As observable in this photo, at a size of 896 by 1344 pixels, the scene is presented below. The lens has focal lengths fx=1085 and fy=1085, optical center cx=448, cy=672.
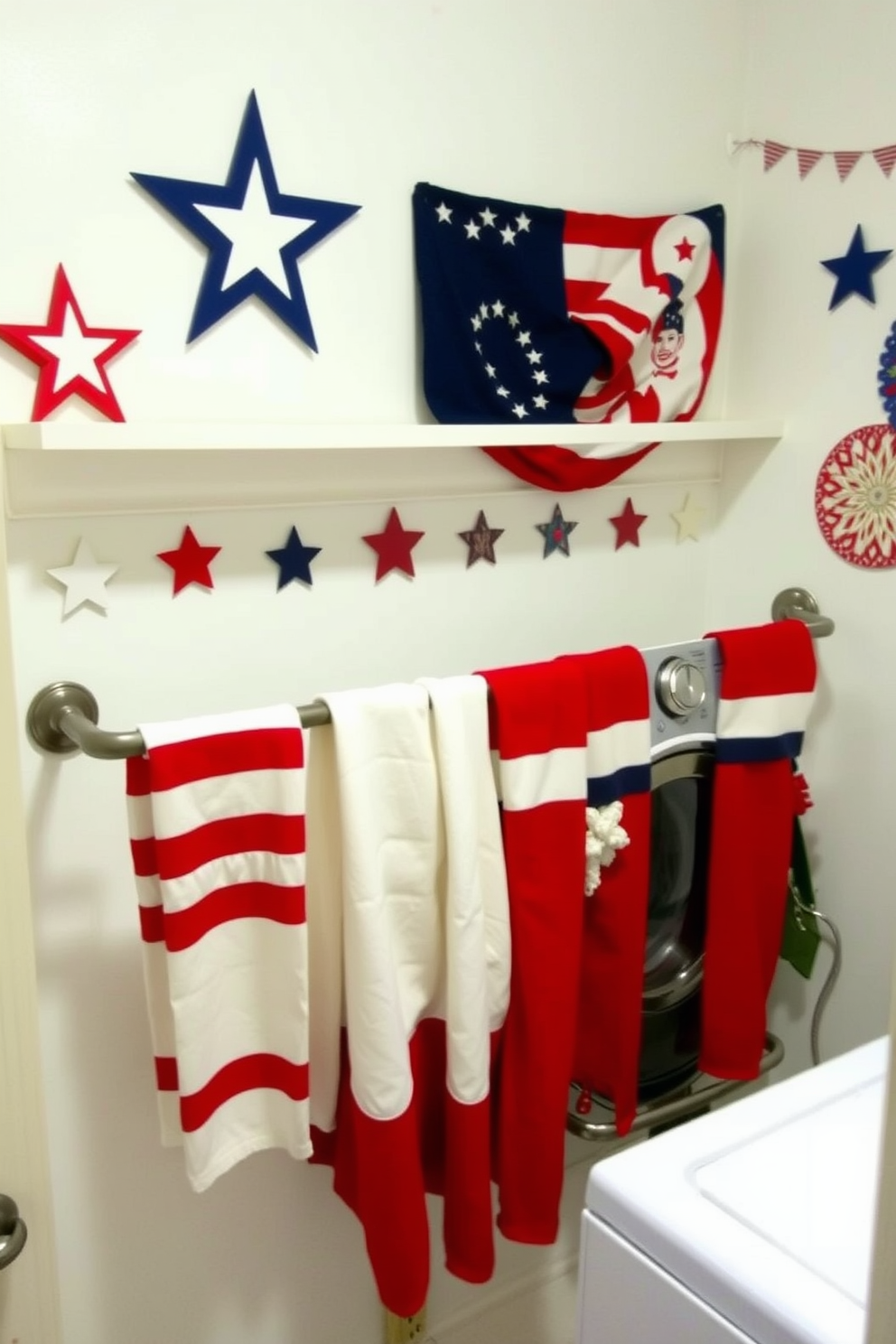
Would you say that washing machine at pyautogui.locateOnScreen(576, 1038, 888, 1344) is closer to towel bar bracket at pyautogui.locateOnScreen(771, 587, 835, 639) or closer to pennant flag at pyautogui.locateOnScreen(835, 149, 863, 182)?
towel bar bracket at pyautogui.locateOnScreen(771, 587, 835, 639)

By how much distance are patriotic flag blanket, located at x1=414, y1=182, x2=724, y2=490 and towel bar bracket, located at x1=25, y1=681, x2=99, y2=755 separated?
555 mm

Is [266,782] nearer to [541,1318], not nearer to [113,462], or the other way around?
[113,462]

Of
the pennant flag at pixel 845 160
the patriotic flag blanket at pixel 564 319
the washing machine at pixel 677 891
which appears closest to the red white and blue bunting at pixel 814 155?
the pennant flag at pixel 845 160

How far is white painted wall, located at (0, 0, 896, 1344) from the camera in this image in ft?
3.69

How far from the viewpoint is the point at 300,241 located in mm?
1229

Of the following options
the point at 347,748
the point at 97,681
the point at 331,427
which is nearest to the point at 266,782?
the point at 347,748

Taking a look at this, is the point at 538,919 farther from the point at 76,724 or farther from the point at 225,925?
the point at 76,724

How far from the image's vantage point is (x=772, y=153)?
5.11 feet

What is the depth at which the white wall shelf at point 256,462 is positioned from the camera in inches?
42.3

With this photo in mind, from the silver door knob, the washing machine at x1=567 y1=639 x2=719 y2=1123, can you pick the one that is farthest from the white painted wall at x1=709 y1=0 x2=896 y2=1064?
the silver door knob

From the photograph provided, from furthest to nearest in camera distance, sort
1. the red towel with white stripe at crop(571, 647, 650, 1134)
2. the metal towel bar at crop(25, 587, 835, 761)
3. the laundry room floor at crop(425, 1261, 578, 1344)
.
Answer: the laundry room floor at crop(425, 1261, 578, 1344) < the red towel with white stripe at crop(571, 647, 650, 1134) < the metal towel bar at crop(25, 587, 835, 761)

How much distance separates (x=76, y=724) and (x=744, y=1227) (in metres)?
0.75

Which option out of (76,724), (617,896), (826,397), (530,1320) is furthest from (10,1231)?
(826,397)

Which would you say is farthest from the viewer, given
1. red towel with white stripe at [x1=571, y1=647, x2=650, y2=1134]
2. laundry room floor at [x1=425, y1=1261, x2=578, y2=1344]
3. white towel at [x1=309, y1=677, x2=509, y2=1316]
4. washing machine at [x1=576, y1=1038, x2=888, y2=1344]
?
laundry room floor at [x1=425, y1=1261, x2=578, y2=1344]
